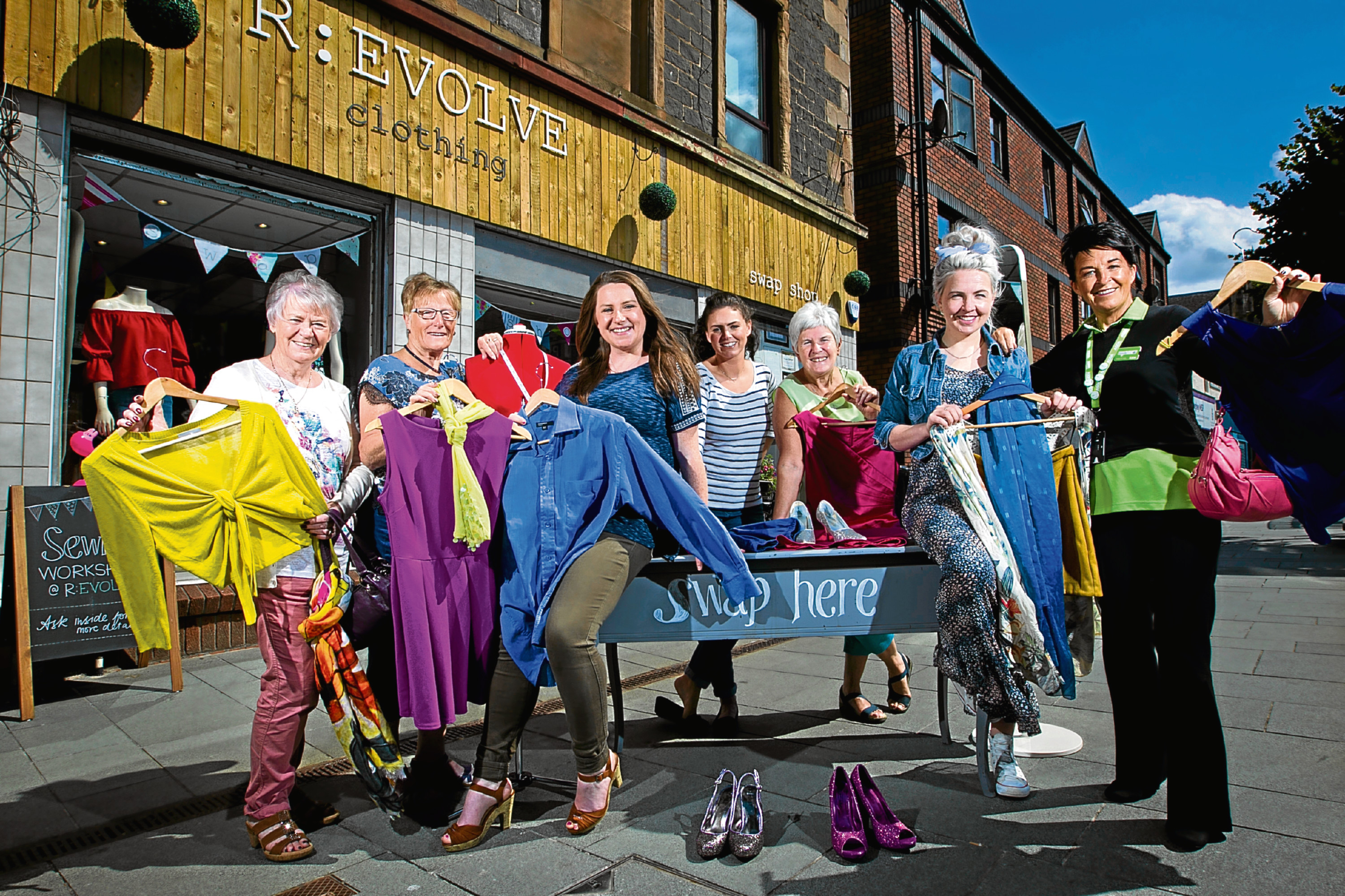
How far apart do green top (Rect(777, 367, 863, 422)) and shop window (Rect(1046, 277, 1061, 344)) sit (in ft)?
60.4

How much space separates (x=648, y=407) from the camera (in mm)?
3066

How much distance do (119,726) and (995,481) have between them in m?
4.45

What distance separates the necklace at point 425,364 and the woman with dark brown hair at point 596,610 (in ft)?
2.14

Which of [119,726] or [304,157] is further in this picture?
[304,157]

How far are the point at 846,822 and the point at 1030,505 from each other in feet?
4.22

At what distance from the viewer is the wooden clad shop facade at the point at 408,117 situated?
509 centimetres

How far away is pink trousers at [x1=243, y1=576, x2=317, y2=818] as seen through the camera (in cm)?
264

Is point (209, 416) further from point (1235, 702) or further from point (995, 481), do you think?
point (1235, 702)

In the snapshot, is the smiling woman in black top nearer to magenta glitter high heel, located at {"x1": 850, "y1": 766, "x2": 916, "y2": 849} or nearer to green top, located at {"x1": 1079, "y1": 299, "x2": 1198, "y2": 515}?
green top, located at {"x1": 1079, "y1": 299, "x2": 1198, "y2": 515}

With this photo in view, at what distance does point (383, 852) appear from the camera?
2.64 meters

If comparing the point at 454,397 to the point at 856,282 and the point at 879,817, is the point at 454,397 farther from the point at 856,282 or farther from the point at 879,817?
the point at 856,282

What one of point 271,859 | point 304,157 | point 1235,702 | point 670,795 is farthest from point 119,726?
point 1235,702

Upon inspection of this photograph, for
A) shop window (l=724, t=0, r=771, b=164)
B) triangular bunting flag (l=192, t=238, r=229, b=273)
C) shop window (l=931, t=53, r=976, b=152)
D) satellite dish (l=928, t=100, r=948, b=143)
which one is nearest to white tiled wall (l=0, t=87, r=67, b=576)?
triangular bunting flag (l=192, t=238, r=229, b=273)

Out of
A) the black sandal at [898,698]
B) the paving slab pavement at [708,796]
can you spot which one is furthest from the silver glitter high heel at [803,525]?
the black sandal at [898,698]
